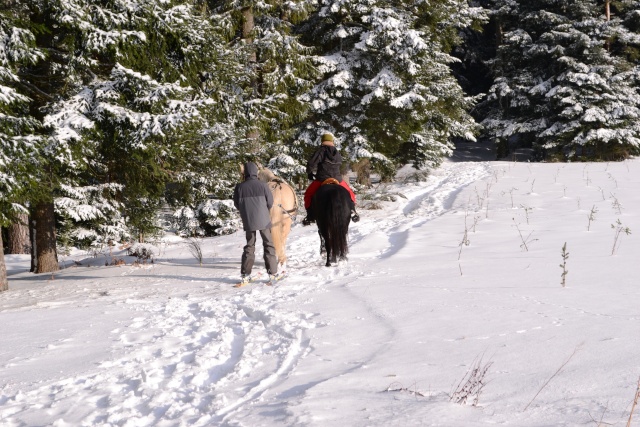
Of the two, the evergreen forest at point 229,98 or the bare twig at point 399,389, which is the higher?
the evergreen forest at point 229,98

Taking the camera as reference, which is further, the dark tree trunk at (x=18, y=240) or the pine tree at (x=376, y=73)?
the pine tree at (x=376, y=73)

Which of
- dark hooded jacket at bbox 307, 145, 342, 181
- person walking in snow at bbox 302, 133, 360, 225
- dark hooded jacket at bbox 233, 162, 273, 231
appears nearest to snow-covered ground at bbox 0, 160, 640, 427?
dark hooded jacket at bbox 233, 162, 273, 231

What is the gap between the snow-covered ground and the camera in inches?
112

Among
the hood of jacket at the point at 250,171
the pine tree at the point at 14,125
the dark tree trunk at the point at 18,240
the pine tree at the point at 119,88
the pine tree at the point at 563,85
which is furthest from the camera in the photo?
the pine tree at the point at 563,85

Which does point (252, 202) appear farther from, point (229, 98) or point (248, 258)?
point (229, 98)

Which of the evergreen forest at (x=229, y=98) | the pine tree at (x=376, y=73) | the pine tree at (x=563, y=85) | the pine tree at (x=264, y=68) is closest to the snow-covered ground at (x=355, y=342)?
the evergreen forest at (x=229, y=98)

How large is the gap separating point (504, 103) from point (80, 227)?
28246mm

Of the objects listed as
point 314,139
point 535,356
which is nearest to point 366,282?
point 535,356

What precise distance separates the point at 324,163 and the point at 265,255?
186cm

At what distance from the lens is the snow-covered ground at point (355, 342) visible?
9.32 feet

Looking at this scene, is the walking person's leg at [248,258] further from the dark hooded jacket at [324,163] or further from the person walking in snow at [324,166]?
the dark hooded jacket at [324,163]

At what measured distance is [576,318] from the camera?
408cm

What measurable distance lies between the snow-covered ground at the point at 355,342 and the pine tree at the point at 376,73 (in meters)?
8.86

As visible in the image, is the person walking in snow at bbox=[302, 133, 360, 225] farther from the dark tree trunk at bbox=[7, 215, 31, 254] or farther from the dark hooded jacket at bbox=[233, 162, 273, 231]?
the dark tree trunk at bbox=[7, 215, 31, 254]
